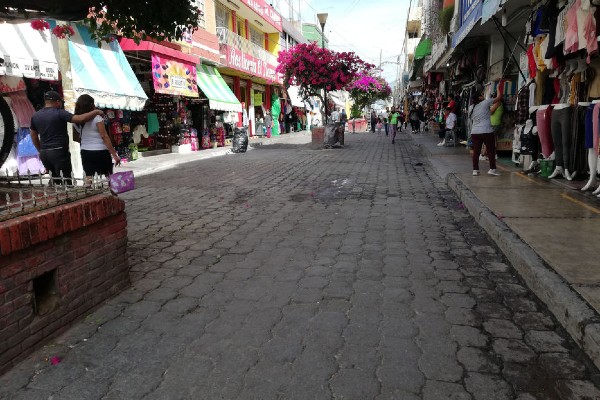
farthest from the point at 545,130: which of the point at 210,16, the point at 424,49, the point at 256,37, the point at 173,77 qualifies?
the point at 256,37

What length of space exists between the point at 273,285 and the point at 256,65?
24.1m

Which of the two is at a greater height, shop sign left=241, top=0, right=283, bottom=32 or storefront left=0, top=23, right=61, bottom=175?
shop sign left=241, top=0, right=283, bottom=32

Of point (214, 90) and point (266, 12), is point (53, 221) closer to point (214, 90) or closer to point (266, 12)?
point (214, 90)

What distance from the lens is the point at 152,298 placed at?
3439 millimetres

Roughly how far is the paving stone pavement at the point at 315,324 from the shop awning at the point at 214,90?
13657 millimetres

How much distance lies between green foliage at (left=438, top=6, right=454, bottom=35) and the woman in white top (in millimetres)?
13570

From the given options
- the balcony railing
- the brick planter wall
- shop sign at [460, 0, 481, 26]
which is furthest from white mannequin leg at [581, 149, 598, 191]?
the balcony railing

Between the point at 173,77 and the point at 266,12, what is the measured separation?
47.5 feet

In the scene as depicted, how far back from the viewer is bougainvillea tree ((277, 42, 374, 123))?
19328 mm

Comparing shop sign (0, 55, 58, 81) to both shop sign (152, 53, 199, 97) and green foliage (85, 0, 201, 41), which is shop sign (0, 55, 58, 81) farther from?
green foliage (85, 0, 201, 41)

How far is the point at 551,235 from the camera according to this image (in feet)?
14.1

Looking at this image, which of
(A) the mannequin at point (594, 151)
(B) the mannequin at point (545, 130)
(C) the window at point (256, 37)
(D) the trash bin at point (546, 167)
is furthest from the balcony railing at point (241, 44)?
(A) the mannequin at point (594, 151)

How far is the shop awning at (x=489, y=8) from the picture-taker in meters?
8.70

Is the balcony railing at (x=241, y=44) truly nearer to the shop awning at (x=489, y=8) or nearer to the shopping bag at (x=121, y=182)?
the shop awning at (x=489, y=8)
